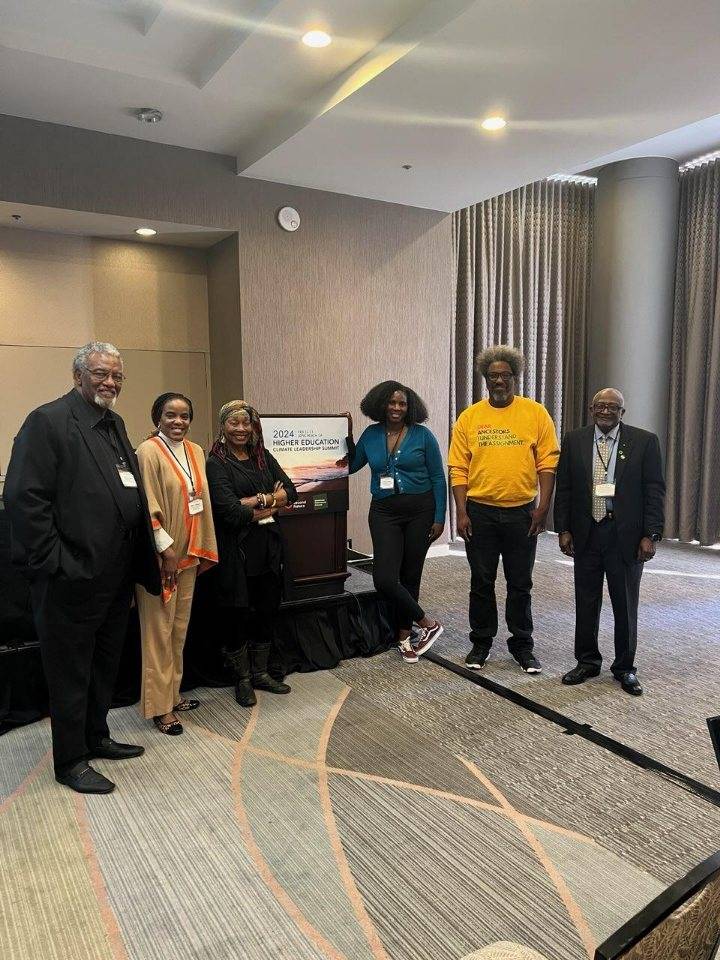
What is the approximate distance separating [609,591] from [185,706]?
6.79 ft

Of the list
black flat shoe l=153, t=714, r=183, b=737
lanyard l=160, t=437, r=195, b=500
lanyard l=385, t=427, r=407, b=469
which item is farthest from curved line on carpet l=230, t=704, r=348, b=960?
lanyard l=385, t=427, r=407, b=469

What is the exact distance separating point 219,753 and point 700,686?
90.5 inches

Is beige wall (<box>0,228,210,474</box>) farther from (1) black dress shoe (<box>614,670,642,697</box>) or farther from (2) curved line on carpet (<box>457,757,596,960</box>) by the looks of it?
(2) curved line on carpet (<box>457,757,596,960</box>)

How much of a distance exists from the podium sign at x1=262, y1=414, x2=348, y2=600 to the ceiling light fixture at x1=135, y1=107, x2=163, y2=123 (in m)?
2.07

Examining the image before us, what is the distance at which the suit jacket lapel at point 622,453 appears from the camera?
10.7 ft

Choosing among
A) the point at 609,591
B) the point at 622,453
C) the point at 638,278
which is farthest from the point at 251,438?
the point at 638,278

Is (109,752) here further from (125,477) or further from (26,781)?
(125,477)

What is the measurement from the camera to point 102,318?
202 inches

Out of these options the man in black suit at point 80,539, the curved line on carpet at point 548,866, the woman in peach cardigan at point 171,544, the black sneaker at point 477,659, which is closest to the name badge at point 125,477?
the man in black suit at point 80,539

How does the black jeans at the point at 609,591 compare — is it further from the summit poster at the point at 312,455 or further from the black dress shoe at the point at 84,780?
the black dress shoe at the point at 84,780

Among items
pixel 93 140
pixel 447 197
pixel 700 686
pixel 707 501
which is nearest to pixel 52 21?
pixel 93 140

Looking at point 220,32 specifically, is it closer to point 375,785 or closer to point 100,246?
point 100,246

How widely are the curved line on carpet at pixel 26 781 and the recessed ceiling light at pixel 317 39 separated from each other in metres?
3.44

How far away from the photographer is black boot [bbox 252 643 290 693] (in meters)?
3.28
